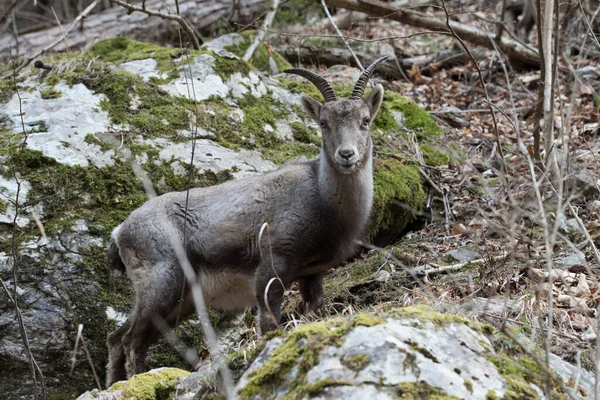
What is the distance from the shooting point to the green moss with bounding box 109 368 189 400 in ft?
15.7

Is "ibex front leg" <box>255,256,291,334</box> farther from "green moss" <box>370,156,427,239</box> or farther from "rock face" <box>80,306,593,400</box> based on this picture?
"rock face" <box>80,306,593,400</box>

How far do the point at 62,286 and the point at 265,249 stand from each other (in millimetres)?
2048

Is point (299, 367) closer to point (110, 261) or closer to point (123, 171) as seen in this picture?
point (110, 261)

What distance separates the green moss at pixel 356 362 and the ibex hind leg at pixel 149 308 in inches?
128

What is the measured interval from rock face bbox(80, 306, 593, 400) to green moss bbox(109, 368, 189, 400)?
63 centimetres

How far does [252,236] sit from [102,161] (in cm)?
211

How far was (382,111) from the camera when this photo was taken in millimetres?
9922

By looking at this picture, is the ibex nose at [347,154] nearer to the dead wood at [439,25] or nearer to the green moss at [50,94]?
the green moss at [50,94]

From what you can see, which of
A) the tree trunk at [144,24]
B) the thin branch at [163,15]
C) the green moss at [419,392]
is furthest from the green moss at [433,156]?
the green moss at [419,392]

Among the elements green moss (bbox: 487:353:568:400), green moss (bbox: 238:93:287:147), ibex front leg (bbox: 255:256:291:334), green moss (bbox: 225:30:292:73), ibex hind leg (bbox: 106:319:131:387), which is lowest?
ibex hind leg (bbox: 106:319:131:387)

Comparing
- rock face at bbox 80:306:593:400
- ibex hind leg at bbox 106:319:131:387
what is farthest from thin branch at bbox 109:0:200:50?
rock face at bbox 80:306:593:400

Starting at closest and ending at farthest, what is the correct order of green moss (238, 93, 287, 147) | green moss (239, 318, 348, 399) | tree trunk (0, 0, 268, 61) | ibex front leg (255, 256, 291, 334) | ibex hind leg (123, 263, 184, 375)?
green moss (239, 318, 348, 399) < ibex front leg (255, 256, 291, 334) < ibex hind leg (123, 263, 184, 375) < green moss (238, 93, 287, 147) < tree trunk (0, 0, 268, 61)

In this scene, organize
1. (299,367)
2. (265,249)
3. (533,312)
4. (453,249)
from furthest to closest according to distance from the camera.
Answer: (453,249) < (265,249) < (533,312) < (299,367)

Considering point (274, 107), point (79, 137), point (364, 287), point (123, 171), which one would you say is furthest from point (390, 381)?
point (274, 107)
